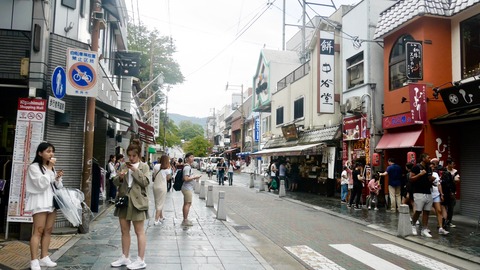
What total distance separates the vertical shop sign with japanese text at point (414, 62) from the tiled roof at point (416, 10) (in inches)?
43.7

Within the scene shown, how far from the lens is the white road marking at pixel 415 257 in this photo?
24.5ft

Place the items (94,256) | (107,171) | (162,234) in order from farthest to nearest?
1. (107,171)
2. (162,234)
3. (94,256)

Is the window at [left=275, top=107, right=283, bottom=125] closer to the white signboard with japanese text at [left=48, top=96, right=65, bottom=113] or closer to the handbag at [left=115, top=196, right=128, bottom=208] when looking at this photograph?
the white signboard with japanese text at [left=48, top=96, right=65, bottom=113]

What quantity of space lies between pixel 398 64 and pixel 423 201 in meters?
7.76

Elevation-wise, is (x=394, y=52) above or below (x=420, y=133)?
above

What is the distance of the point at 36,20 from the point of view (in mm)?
8719

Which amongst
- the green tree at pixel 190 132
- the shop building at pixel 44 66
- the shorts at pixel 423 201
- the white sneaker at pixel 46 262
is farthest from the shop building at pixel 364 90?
the green tree at pixel 190 132

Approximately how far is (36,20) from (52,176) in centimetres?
422

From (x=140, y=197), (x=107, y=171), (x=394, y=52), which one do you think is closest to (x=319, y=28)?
(x=394, y=52)

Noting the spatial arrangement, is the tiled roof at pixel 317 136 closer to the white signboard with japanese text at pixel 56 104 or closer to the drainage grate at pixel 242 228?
the drainage grate at pixel 242 228

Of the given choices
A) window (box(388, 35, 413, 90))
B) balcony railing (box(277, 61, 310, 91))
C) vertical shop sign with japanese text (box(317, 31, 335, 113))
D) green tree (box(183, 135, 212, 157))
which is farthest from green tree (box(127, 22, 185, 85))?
green tree (box(183, 135, 212, 157))

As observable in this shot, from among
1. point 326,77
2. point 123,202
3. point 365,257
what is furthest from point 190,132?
point 123,202

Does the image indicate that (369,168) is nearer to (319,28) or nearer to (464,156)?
(464,156)

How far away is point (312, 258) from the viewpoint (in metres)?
7.77
